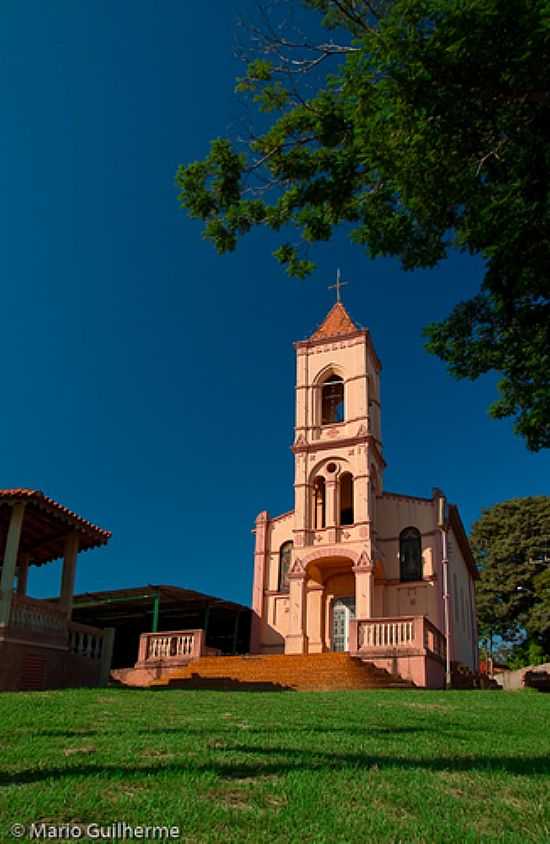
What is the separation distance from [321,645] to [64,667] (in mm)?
13786

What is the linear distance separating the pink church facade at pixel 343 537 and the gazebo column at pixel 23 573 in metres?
11.4

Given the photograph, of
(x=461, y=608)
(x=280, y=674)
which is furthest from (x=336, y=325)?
(x=280, y=674)

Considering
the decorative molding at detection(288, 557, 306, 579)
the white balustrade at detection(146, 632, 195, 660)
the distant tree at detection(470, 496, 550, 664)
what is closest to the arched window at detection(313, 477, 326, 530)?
the decorative molding at detection(288, 557, 306, 579)

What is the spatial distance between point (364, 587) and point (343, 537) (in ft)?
7.47

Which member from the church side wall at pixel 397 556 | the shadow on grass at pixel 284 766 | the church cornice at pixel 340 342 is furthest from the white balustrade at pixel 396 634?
the church cornice at pixel 340 342

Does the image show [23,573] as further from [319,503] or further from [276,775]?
[276,775]

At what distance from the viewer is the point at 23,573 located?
17328 mm

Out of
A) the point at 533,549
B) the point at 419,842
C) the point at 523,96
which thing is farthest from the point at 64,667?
the point at 533,549

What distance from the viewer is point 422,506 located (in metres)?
27.4

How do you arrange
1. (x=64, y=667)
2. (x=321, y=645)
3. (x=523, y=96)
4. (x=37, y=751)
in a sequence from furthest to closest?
(x=321, y=645), (x=64, y=667), (x=523, y=96), (x=37, y=751)

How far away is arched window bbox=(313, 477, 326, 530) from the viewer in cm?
2795

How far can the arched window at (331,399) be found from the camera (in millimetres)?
30219

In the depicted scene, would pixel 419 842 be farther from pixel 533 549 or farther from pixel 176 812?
pixel 533 549

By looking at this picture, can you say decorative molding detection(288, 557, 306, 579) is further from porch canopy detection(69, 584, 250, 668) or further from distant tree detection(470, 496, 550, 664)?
distant tree detection(470, 496, 550, 664)
